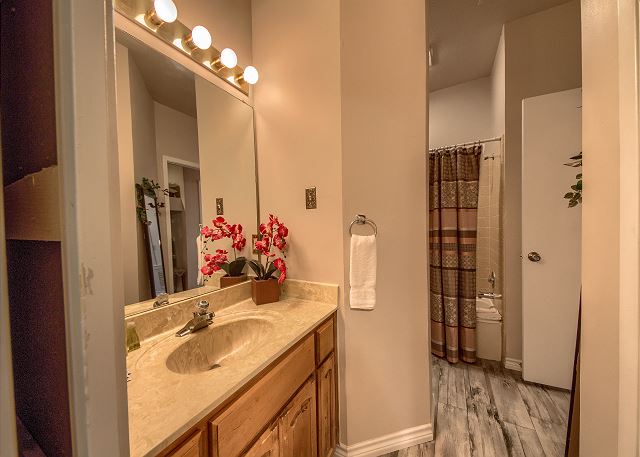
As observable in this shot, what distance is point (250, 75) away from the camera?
1463 millimetres

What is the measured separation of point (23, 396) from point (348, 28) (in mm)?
1655

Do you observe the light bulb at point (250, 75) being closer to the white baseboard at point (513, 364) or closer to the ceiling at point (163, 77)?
the ceiling at point (163, 77)

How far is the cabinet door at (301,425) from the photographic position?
91 centimetres

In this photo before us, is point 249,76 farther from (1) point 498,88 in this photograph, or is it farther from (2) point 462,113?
(2) point 462,113

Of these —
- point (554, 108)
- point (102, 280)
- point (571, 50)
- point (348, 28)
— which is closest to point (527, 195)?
point (554, 108)

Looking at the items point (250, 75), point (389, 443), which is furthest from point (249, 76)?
point (389, 443)

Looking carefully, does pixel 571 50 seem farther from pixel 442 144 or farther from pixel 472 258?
pixel 472 258

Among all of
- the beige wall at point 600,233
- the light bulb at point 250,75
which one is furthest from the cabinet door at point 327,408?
the light bulb at point 250,75

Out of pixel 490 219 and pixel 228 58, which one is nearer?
pixel 228 58

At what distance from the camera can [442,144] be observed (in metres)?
3.11

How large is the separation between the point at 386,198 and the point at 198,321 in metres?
1.07

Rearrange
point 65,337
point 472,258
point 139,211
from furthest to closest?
point 472,258 → point 139,211 → point 65,337

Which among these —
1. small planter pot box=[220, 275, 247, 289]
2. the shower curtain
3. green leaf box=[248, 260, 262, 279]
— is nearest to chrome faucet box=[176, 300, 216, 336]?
small planter pot box=[220, 275, 247, 289]

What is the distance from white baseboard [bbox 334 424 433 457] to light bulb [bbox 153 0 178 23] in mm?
2184
